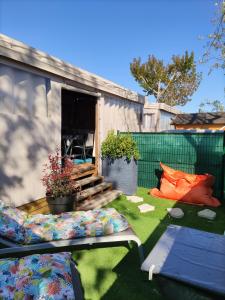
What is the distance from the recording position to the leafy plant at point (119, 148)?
6.27 m

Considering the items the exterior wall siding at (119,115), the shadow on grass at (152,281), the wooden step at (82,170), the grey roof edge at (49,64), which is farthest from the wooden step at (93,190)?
the grey roof edge at (49,64)

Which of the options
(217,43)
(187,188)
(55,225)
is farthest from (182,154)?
(55,225)

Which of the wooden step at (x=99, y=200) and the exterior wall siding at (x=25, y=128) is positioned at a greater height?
the exterior wall siding at (x=25, y=128)

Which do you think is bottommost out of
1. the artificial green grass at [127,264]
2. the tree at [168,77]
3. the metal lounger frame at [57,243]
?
the artificial green grass at [127,264]

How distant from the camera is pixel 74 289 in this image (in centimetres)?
196

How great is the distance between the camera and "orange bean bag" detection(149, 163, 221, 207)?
5.68 metres

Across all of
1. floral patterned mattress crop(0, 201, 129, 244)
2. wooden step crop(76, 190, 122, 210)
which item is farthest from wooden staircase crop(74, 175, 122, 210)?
floral patterned mattress crop(0, 201, 129, 244)

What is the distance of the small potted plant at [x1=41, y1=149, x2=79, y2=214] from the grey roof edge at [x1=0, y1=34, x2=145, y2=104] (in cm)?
173

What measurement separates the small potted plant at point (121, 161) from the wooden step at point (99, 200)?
31cm

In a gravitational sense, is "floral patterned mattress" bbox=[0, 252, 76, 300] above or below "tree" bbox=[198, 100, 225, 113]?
below

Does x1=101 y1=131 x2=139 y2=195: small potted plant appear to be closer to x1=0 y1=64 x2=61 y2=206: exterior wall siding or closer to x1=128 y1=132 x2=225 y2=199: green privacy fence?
x1=128 y1=132 x2=225 y2=199: green privacy fence

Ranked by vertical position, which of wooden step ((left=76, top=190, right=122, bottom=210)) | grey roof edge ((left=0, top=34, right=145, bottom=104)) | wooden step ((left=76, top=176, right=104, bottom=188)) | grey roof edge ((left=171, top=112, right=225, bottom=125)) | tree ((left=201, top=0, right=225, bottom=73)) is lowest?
wooden step ((left=76, top=190, right=122, bottom=210))

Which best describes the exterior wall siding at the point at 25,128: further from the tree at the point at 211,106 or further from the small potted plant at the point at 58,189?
the tree at the point at 211,106

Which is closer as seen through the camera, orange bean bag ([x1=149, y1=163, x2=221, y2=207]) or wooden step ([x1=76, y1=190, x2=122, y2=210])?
wooden step ([x1=76, y1=190, x2=122, y2=210])
